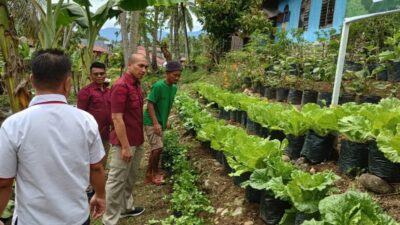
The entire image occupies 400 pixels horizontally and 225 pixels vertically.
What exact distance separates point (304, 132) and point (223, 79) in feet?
25.2

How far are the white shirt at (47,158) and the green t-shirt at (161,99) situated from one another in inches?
117

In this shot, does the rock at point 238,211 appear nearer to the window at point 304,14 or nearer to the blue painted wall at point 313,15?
the blue painted wall at point 313,15

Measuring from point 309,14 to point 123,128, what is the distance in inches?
504

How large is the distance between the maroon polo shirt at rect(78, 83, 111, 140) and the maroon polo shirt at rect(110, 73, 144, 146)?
2.55 ft

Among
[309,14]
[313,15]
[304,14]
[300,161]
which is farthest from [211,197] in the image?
[304,14]

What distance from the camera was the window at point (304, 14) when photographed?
1507 cm

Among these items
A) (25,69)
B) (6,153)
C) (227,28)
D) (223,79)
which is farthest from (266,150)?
(227,28)

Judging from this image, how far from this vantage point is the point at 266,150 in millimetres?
3664

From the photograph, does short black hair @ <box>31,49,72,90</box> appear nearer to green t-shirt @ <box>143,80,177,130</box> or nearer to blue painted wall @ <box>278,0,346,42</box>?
green t-shirt @ <box>143,80,177,130</box>

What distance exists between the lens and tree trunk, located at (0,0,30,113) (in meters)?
4.38

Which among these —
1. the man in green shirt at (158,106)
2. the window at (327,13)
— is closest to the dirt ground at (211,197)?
the man in green shirt at (158,106)

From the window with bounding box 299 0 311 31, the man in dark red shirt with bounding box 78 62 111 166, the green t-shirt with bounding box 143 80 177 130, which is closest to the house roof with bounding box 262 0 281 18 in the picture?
the window with bounding box 299 0 311 31

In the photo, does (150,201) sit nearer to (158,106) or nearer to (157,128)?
(157,128)

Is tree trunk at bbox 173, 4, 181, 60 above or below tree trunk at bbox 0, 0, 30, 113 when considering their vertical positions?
above
